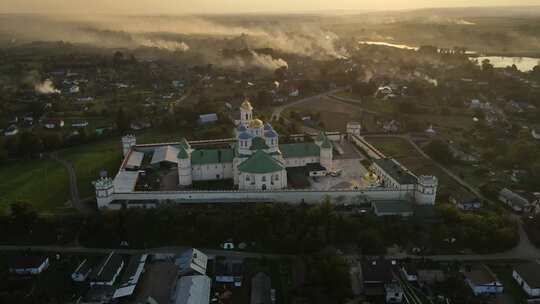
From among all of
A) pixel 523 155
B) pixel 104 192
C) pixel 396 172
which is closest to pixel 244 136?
pixel 104 192

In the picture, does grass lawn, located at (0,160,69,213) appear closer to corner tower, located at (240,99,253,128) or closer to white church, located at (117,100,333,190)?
white church, located at (117,100,333,190)

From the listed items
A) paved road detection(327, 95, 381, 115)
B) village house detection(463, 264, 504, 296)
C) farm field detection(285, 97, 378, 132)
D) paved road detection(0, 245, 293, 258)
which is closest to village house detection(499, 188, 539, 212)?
village house detection(463, 264, 504, 296)

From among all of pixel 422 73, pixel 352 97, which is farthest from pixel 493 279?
pixel 422 73

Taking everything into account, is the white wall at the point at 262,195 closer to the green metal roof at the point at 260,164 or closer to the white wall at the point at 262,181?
the white wall at the point at 262,181

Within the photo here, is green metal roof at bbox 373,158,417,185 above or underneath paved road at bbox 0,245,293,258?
above

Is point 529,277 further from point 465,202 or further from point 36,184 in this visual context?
point 36,184
